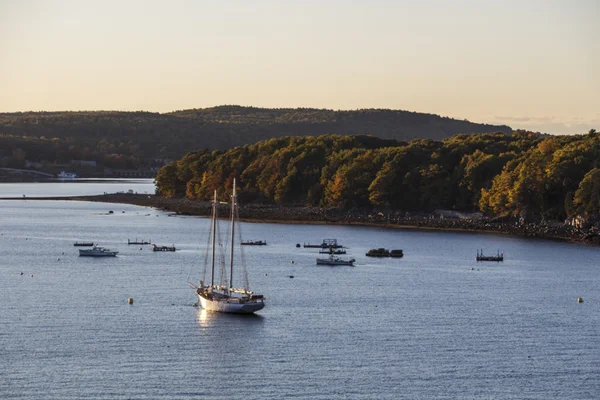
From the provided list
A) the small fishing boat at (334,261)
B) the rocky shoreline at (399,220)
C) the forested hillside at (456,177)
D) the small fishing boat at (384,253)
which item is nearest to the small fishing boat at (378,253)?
the small fishing boat at (384,253)

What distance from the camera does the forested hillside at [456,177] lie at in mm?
145250

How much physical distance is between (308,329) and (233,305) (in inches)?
256

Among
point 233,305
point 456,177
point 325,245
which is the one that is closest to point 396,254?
point 325,245

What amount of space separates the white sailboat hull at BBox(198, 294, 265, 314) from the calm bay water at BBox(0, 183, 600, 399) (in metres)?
0.70

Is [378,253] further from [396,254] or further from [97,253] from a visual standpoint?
[97,253]

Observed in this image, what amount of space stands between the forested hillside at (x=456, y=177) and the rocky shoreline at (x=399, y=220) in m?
2.76

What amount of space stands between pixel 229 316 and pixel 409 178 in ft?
325

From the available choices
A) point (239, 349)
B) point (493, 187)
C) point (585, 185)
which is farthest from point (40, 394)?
point (493, 187)

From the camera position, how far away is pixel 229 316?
69.8 m

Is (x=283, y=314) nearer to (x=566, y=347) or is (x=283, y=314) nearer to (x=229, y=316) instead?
(x=229, y=316)

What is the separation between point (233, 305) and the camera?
229 ft

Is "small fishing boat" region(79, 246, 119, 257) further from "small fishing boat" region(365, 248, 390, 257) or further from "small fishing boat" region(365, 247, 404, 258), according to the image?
"small fishing boat" region(365, 247, 404, 258)

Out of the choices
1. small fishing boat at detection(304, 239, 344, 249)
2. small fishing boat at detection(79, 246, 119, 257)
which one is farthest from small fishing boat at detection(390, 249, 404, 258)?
small fishing boat at detection(79, 246, 119, 257)

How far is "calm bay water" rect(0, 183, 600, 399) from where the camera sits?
52.7 m
